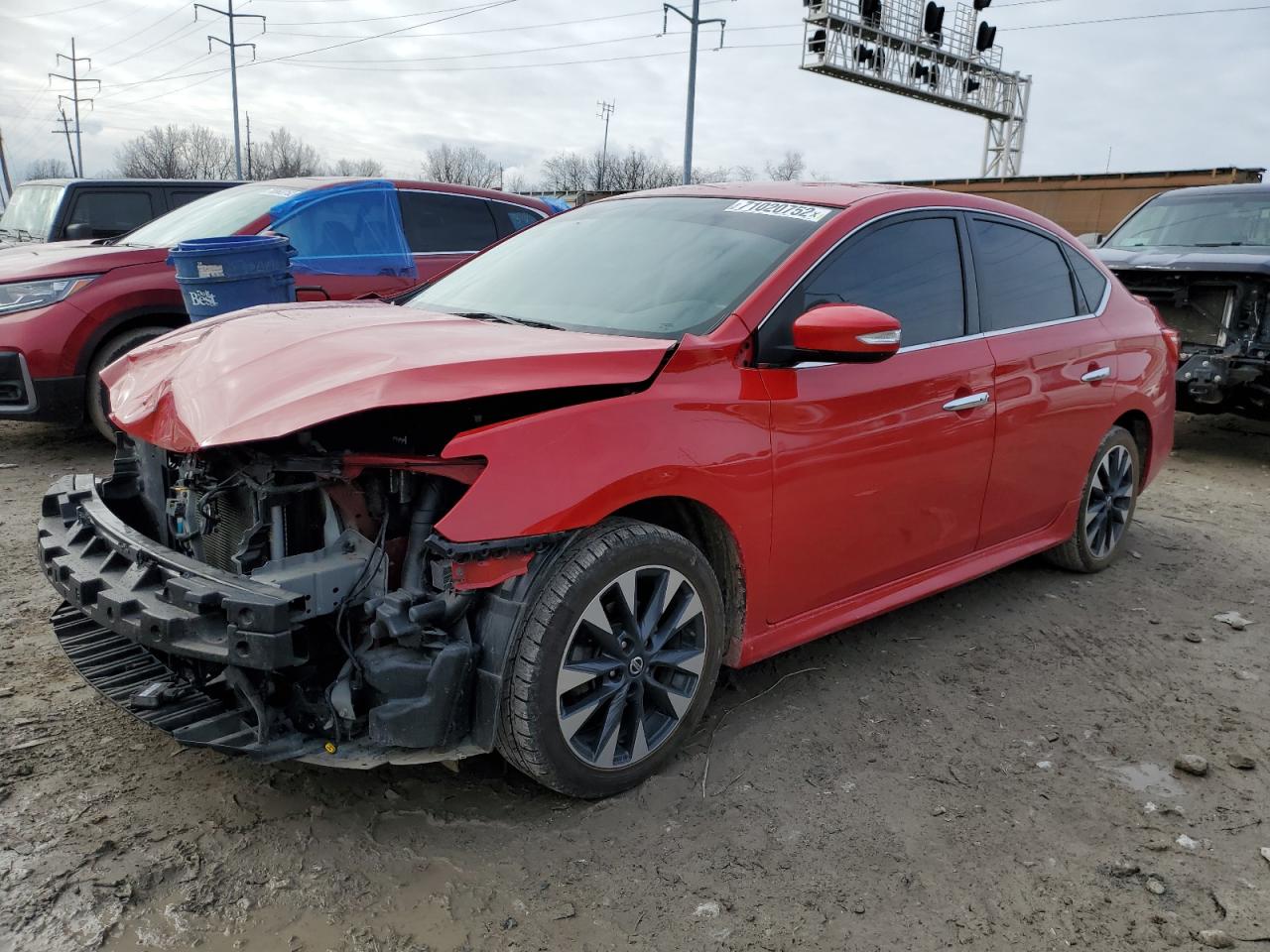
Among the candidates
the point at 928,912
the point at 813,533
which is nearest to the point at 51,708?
the point at 813,533

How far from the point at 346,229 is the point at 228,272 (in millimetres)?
1592

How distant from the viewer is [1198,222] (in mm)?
8414

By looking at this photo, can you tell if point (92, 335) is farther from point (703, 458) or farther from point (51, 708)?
point (703, 458)

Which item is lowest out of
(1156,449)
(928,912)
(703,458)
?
(928,912)

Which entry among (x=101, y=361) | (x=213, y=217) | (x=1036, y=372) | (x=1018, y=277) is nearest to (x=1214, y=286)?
(x=1018, y=277)

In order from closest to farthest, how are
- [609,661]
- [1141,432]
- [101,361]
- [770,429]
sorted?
[609,661] < [770,429] < [1141,432] < [101,361]

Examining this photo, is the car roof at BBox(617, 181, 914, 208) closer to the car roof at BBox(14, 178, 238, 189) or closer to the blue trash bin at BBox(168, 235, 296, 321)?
the blue trash bin at BBox(168, 235, 296, 321)

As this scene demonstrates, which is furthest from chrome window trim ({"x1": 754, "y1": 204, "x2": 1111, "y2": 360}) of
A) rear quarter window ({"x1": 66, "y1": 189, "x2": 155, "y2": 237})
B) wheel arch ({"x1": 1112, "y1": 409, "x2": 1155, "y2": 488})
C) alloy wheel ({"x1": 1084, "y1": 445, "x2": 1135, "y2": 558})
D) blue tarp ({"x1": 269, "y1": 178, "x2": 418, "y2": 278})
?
rear quarter window ({"x1": 66, "y1": 189, "x2": 155, "y2": 237})

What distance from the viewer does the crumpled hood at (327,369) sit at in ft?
7.71

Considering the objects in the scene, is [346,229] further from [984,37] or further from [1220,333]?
[984,37]

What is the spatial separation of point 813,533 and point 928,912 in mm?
1161

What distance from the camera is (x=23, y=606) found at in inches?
155

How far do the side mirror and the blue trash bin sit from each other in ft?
11.7

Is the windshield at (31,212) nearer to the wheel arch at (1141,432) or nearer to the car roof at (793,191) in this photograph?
the car roof at (793,191)
